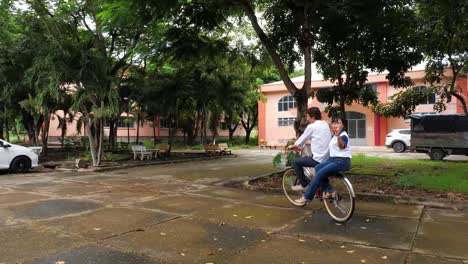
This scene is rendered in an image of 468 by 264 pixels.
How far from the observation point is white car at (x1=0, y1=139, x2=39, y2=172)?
15.1 metres

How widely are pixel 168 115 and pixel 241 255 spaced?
19769mm

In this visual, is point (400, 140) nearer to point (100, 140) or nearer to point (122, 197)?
point (100, 140)

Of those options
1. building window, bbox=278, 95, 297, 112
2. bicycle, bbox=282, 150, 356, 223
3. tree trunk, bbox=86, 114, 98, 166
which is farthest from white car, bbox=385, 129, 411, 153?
bicycle, bbox=282, 150, 356, 223

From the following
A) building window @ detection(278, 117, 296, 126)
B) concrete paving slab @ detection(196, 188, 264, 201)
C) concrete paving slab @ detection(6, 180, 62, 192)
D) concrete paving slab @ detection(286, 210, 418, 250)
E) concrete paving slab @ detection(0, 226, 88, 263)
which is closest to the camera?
concrete paving slab @ detection(0, 226, 88, 263)

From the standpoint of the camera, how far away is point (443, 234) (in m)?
6.12

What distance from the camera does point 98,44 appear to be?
18031mm

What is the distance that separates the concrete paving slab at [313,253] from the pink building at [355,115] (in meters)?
24.1

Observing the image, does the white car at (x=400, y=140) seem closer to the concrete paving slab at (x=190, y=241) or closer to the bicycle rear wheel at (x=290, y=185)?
the bicycle rear wheel at (x=290, y=185)

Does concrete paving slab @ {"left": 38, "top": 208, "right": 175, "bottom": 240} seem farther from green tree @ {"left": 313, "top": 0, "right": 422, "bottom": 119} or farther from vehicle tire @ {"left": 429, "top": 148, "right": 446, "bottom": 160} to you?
vehicle tire @ {"left": 429, "top": 148, "right": 446, "bottom": 160}

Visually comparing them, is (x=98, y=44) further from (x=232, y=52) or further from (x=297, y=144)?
(x=297, y=144)

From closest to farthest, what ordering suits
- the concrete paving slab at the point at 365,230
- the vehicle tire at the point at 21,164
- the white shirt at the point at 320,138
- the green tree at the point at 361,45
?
the concrete paving slab at the point at 365,230 < the white shirt at the point at 320,138 < the green tree at the point at 361,45 < the vehicle tire at the point at 21,164

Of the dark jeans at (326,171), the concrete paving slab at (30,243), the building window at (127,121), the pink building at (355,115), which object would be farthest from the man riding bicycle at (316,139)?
the building window at (127,121)

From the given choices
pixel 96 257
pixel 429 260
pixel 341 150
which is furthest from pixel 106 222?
pixel 429 260

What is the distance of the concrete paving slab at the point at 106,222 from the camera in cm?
627
